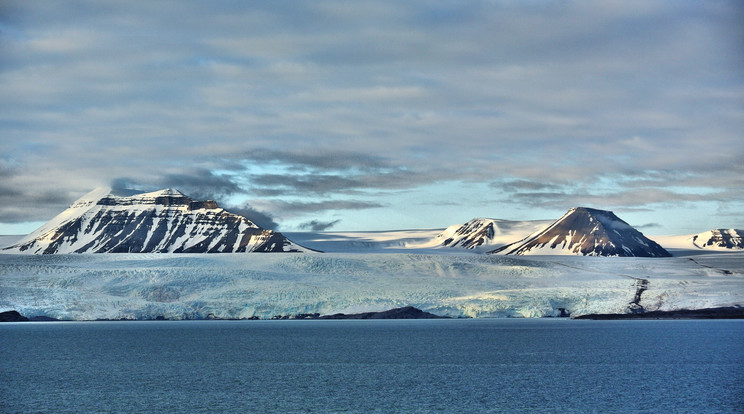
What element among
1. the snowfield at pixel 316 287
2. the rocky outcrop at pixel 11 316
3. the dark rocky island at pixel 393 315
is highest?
the snowfield at pixel 316 287

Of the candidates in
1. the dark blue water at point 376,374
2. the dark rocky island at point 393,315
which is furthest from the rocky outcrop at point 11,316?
the dark rocky island at point 393,315

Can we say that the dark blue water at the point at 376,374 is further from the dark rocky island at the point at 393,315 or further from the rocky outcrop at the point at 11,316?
the dark rocky island at the point at 393,315

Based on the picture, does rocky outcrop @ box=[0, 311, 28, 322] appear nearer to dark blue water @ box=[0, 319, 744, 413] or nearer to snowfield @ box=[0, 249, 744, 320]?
snowfield @ box=[0, 249, 744, 320]

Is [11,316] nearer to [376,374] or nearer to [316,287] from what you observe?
[316,287]

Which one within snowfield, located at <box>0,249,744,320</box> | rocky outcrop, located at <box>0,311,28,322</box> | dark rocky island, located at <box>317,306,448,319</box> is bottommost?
rocky outcrop, located at <box>0,311,28,322</box>

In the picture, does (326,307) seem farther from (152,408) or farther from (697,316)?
(152,408)

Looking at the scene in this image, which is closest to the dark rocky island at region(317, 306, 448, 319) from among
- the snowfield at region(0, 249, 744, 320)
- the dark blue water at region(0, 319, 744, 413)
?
the snowfield at region(0, 249, 744, 320)

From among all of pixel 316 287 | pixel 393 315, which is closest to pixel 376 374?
pixel 393 315
